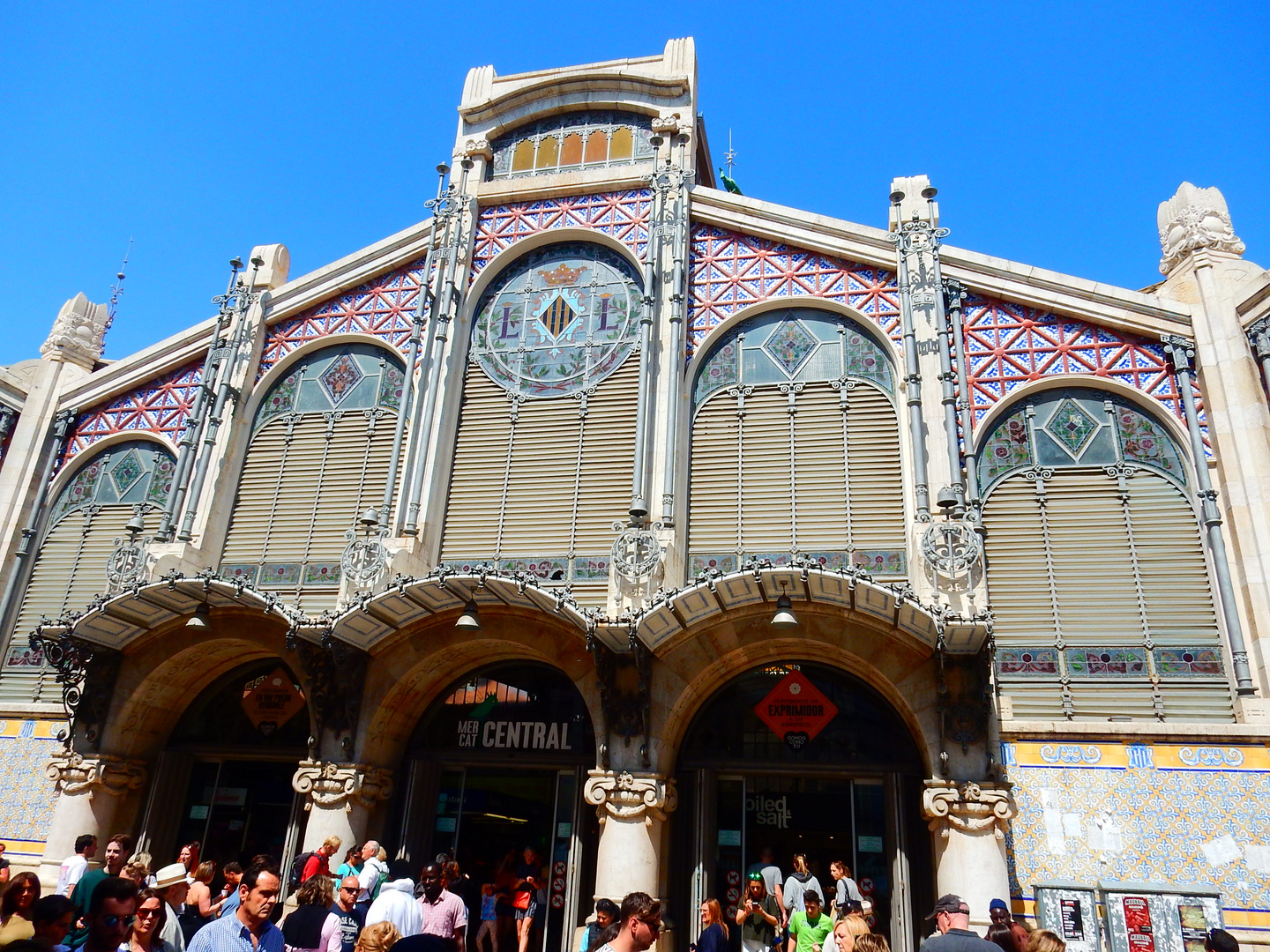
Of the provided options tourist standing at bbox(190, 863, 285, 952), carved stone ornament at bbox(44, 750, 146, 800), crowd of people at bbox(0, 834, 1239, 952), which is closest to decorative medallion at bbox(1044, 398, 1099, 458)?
crowd of people at bbox(0, 834, 1239, 952)

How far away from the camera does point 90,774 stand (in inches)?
541

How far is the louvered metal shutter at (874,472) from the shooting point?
13047mm

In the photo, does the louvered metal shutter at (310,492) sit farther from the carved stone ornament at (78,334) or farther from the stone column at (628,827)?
the stone column at (628,827)

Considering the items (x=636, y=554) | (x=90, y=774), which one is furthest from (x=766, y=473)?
(x=90, y=774)

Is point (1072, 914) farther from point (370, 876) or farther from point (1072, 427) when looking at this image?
point (370, 876)

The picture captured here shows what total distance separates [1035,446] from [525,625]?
25.4 feet

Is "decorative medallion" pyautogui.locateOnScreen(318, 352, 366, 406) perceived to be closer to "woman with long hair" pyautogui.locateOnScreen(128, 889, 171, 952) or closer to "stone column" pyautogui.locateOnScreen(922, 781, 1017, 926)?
"woman with long hair" pyautogui.locateOnScreen(128, 889, 171, 952)

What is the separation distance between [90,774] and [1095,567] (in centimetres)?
1473

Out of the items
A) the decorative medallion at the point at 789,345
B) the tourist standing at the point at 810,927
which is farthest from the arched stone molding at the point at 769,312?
the tourist standing at the point at 810,927

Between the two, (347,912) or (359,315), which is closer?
(347,912)

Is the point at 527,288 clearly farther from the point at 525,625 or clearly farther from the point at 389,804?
the point at 389,804

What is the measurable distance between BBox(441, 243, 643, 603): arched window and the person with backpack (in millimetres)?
4596

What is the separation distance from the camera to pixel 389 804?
13508mm

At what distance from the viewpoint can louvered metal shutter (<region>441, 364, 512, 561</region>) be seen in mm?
14492
